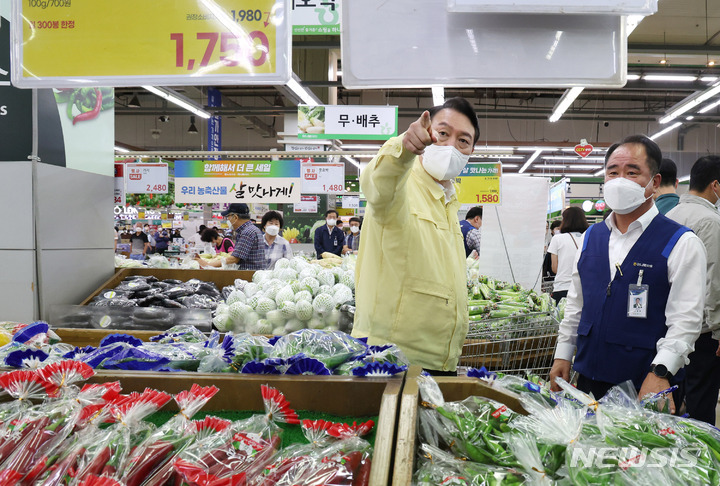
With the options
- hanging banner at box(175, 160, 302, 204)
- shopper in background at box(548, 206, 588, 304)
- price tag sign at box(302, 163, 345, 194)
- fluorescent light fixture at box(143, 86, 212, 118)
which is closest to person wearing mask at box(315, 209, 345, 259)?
price tag sign at box(302, 163, 345, 194)

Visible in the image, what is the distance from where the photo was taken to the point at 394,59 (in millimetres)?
1709

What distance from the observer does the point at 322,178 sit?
11.4m

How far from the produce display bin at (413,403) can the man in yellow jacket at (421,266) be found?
528 millimetres

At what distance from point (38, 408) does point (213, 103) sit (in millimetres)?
16172

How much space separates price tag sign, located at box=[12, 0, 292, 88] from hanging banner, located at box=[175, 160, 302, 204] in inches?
250

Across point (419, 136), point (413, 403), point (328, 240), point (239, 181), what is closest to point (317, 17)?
point (419, 136)

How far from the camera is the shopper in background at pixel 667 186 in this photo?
13.2ft

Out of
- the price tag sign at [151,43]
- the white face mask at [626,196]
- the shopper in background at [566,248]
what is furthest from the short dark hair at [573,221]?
the price tag sign at [151,43]

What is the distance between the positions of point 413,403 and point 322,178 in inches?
407

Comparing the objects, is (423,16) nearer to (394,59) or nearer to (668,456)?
(394,59)

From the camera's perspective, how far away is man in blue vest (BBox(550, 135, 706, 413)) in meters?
2.18

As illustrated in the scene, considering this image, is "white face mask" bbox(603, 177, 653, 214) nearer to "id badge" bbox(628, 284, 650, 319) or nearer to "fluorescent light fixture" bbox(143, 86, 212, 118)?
"id badge" bbox(628, 284, 650, 319)

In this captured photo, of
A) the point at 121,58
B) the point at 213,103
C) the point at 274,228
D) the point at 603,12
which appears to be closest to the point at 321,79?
the point at 213,103

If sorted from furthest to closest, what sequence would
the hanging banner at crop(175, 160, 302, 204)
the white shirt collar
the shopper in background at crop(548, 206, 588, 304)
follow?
the hanging banner at crop(175, 160, 302, 204), the shopper in background at crop(548, 206, 588, 304), the white shirt collar
